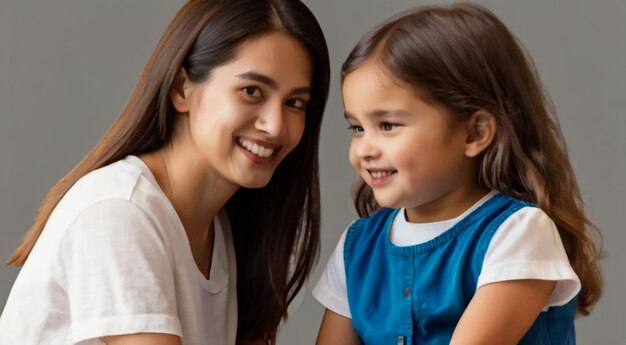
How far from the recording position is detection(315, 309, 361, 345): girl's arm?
6.39ft

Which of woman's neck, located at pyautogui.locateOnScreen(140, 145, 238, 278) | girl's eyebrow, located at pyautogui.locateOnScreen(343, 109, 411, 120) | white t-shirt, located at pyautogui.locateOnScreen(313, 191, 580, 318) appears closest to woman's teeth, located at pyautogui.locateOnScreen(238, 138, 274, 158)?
woman's neck, located at pyautogui.locateOnScreen(140, 145, 238, 278)

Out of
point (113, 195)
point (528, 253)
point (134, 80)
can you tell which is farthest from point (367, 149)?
point (134, 80)

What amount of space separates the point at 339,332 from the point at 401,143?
411 mm

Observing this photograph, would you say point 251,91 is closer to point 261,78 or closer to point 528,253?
point 261,78

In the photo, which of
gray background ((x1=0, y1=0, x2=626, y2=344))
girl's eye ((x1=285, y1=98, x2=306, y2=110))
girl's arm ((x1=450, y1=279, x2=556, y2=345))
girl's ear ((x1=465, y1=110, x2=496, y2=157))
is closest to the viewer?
girl's arm ((x1=450, y1=279, x2=556, y2=345))

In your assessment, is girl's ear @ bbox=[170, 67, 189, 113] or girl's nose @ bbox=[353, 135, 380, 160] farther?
girl's ear @ bbox=[170, 67, 189, 113]

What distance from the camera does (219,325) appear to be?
2031 mm

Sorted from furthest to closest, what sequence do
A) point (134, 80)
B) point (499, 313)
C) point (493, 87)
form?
point (134, 80) → point (493, 87) → point (499, 313)

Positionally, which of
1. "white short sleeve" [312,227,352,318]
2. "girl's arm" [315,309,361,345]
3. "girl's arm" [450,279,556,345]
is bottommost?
"girl's arm" [315,309,361,345]

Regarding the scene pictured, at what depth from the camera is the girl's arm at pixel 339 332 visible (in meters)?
1.95

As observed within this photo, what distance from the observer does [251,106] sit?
181 centimetres

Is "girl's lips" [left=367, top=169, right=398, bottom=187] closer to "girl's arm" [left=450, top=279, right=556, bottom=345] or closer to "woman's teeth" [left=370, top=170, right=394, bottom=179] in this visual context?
"woman's teeth" [left=370, top=170, right=394, bottom=179]

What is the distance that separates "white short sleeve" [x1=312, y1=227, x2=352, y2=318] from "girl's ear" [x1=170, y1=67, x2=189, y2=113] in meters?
0.38

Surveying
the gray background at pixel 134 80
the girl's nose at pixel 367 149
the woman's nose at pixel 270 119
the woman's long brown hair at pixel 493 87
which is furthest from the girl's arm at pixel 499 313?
the gray background at pixel 134 80
